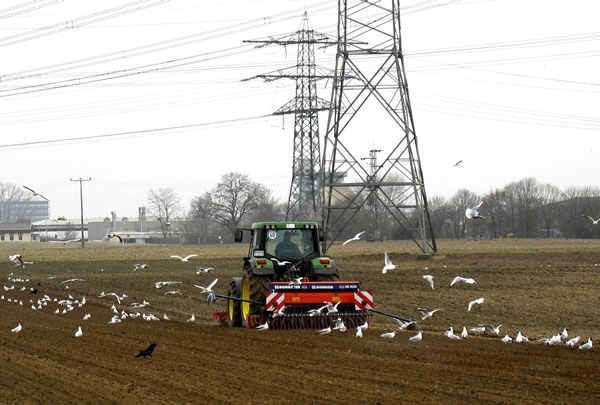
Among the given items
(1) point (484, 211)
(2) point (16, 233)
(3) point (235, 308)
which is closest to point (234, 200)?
(1) point (484, 211)

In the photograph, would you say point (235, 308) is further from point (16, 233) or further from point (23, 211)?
point (23, 211)

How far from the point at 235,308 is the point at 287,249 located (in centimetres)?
185

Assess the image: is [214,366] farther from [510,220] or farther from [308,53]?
[510,220]

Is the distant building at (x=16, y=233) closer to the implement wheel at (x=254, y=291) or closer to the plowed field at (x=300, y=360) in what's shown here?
the plowed field at (x=300, y=360)

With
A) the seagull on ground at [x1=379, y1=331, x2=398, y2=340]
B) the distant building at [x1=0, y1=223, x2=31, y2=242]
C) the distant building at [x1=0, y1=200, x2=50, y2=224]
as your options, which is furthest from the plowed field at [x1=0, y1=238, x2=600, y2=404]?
the distant building at [x1=0, y1=200, x2=50, y2=224]

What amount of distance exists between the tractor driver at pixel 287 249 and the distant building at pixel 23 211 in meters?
141

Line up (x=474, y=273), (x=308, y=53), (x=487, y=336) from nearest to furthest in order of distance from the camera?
(x=487, y=336)
(x=474, y=273)
(x=308, y=53)

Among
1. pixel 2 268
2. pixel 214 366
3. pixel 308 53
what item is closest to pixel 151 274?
pixel 2 268

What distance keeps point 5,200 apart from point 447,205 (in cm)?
11555

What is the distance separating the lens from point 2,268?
46000mm

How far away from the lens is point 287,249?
18484 mm

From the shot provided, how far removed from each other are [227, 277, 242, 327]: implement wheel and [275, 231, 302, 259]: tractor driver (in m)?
1.12

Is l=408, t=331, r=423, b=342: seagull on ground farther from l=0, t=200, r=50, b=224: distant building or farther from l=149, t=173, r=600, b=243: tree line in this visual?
l=0, t=200, r=50, b=224: distant building

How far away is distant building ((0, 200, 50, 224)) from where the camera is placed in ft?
524
